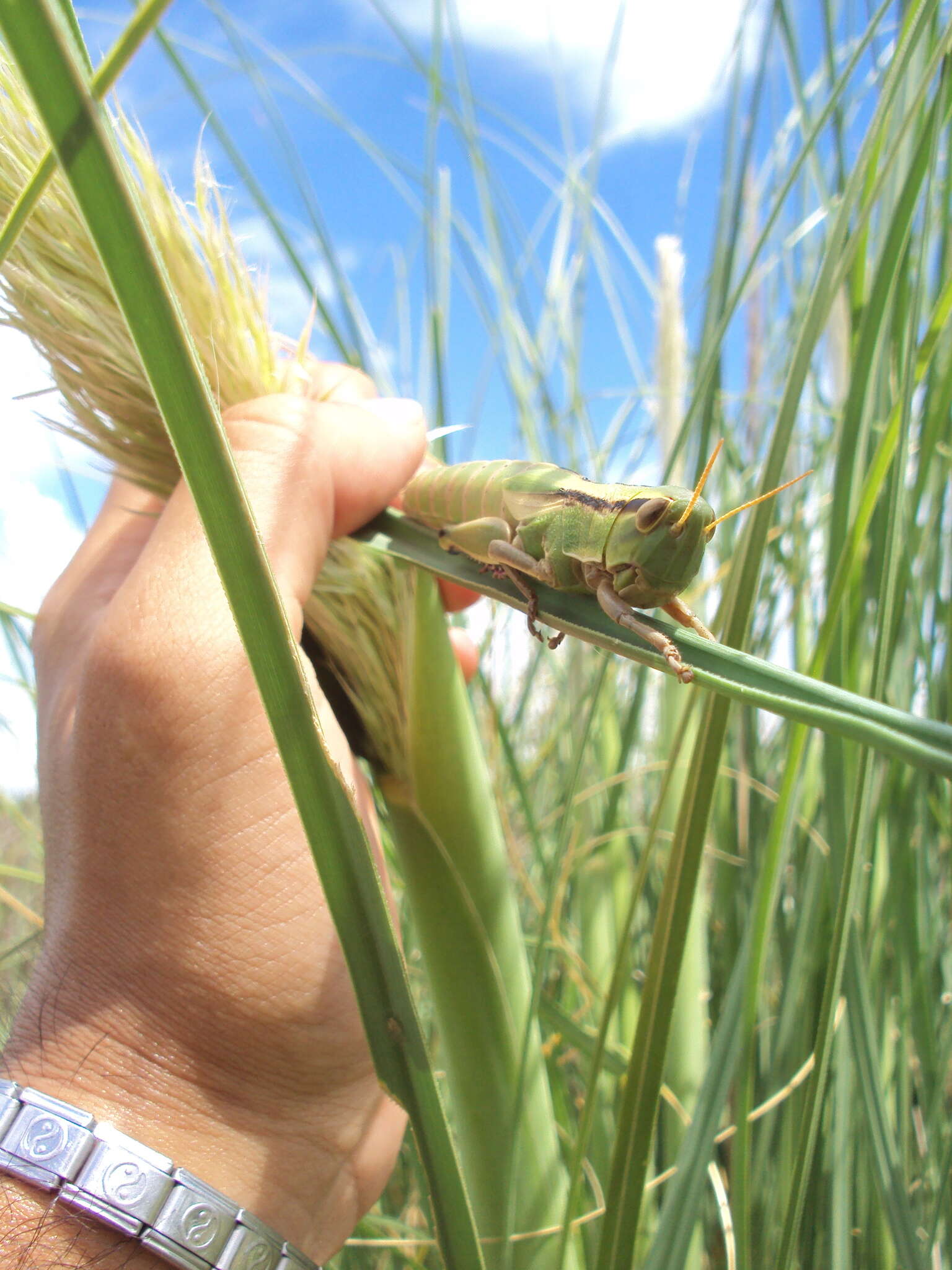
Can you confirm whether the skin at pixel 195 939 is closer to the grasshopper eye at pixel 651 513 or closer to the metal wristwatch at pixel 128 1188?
the metal wristwatch at pixel 128 1188

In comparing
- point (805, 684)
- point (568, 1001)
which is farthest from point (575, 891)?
point (805, 684)

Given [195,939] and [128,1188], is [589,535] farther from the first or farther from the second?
[128,1188]

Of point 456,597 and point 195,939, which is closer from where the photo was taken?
point 195,939

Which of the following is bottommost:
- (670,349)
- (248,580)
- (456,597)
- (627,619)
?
(248,580)

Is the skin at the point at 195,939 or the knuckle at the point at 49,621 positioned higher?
the knuckle at the point at 49,621

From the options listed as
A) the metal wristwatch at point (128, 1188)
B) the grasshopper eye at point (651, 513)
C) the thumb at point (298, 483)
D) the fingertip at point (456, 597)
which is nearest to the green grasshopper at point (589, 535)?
the grasshopper eye at point (651, 513)

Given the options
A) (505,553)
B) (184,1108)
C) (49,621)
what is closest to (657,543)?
(505,553)

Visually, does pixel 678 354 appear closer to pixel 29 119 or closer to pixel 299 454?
pixel 299 454
